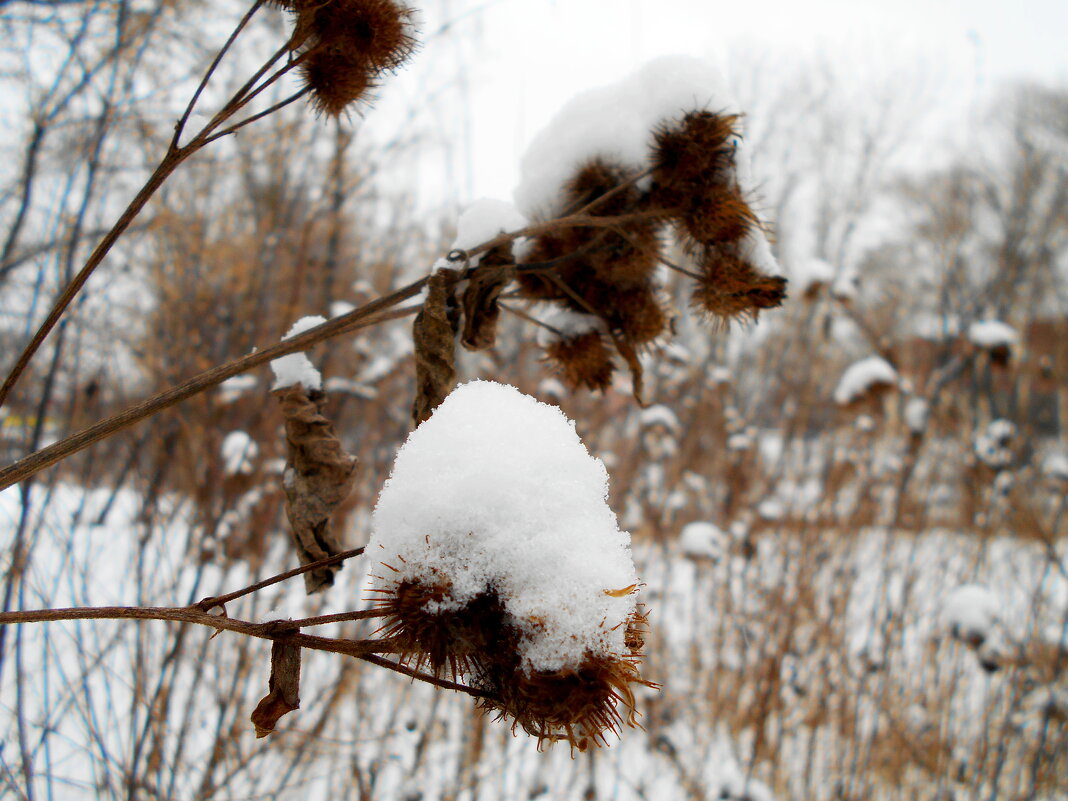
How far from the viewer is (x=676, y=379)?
4816mm

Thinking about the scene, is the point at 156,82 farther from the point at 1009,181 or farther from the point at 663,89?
the point at 1009,181

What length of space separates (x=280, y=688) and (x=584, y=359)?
26.2 inches

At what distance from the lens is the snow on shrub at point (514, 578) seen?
0.54 m

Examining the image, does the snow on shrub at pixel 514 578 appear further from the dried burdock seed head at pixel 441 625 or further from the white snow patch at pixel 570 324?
the white snow patch at pixel 570 324

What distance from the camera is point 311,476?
89cm

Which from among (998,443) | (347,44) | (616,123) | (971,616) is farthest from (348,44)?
(998,443)

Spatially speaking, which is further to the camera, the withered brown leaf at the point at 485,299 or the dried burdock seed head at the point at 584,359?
the dried burdock seed head at the point at 584,359

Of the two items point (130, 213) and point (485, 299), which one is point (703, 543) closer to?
point (485, 299)

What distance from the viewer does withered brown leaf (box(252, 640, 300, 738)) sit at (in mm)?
596

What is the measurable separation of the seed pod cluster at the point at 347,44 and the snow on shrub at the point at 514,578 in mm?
548

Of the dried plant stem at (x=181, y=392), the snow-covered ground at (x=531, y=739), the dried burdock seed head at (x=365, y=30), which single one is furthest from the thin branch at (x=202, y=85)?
the snow-covered ground at (x=531, y=739)

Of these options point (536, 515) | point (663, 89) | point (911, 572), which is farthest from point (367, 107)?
point (911, 572)

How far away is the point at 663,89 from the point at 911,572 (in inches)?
108

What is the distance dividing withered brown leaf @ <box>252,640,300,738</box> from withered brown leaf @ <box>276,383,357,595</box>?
0.86ft
